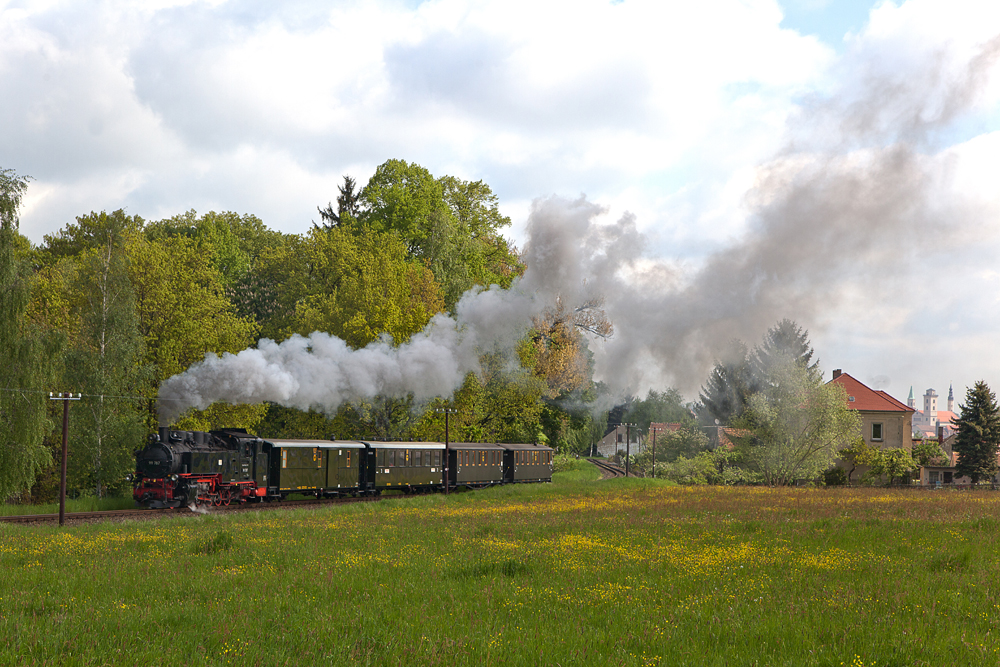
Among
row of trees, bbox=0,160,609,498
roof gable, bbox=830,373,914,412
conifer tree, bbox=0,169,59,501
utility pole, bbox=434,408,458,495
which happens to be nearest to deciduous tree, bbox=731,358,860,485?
row of trees, bbox=0,160,609,498

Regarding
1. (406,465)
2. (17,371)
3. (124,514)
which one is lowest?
(124,514)

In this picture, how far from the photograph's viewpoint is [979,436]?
77625mm

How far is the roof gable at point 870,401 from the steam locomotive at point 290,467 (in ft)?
149

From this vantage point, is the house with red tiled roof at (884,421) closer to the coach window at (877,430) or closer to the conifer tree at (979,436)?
the coach window at (877,430)

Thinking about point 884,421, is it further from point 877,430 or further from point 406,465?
point 406,465

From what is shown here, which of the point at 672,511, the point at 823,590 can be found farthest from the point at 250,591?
the point at 672,511

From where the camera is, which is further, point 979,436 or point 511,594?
point 979,436

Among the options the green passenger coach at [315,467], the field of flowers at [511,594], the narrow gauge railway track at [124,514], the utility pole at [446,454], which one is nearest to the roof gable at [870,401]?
the utility pole at [446,454]

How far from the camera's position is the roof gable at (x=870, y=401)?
8212cm

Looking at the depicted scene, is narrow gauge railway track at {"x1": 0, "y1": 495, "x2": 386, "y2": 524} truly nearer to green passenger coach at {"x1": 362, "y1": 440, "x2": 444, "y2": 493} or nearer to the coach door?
the coach door

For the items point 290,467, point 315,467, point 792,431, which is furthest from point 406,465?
point 792,431

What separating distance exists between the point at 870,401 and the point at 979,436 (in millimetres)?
10227

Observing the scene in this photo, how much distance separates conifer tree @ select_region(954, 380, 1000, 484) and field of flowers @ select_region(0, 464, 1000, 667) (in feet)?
197

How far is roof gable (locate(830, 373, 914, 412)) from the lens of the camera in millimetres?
82125
